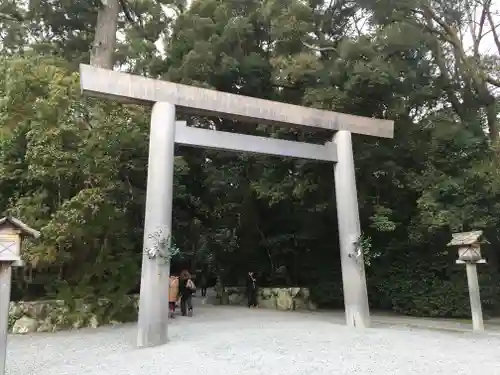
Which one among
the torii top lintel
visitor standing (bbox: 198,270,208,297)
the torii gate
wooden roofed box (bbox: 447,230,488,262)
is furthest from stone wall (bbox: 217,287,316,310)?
the torii top lintel

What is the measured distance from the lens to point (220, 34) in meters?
15.0

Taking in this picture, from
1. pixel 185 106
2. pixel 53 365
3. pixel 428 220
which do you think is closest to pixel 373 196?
pixel 428 220

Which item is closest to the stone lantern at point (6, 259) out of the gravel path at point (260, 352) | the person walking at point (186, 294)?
the gravel path at point (260, 352)

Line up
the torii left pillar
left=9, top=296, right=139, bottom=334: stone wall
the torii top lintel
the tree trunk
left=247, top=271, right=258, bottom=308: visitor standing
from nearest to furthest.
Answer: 1. the torii left pillar
2. the torii top lintel
3. left=9, top=296, right=139, bottom=334: stone wall
4. the tree trunk
5. left=247, top=271, right=258, bottom=308: visitor standing

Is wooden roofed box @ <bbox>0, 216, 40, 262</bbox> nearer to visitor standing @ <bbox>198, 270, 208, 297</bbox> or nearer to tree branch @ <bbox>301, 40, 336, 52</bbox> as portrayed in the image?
tree branch @ <bbox>301, 40, 336, 52</bbox>

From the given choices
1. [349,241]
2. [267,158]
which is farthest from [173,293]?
[267,158]

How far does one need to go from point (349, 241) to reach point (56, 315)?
6.64 m

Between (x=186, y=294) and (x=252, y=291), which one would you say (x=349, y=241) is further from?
(x=252, y=291)

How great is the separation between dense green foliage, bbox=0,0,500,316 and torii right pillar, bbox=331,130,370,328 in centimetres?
59

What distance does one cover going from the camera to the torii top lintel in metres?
7.56

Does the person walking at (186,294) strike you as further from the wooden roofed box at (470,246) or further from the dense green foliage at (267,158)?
the wooden roofed box at (470,246)

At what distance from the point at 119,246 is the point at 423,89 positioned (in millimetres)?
9420

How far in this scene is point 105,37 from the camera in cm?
1320

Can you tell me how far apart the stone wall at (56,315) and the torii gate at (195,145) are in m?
3.09
